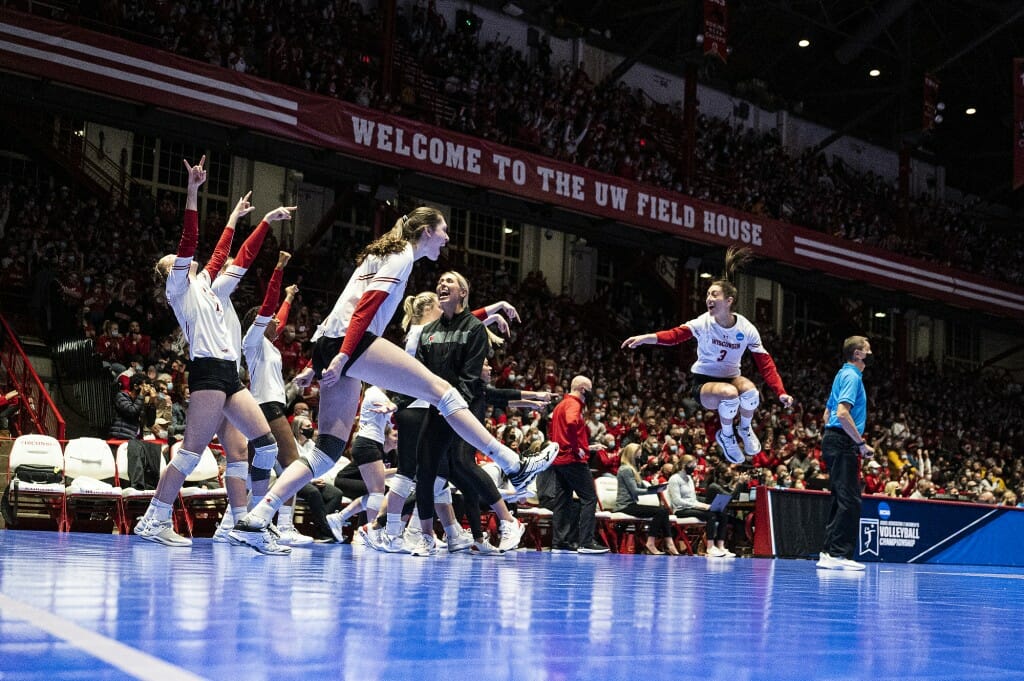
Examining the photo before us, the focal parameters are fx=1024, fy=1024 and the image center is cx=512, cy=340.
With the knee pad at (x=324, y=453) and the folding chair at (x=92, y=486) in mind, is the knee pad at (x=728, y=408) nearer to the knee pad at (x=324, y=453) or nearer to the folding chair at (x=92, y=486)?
the knee pad at (x=324, y=453)

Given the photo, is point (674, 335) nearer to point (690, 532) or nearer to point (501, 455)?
point (501, 455)

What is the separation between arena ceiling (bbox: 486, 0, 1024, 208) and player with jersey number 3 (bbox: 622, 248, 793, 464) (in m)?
17.7

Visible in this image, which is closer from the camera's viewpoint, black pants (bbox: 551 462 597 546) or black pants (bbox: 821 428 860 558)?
black pants (bbox: 821 428 860 558)

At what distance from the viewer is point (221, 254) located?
23.6 feet

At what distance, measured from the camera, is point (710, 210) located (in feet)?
79.9

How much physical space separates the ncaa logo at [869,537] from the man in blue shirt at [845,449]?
4969 millimetres

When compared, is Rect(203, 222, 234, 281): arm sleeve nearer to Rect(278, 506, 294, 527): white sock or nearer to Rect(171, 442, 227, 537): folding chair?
Rect(278, 506, 294, 527): white sock

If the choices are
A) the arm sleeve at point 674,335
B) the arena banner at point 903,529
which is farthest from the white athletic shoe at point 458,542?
the arena banner at point 903,529

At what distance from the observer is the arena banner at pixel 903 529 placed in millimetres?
14023

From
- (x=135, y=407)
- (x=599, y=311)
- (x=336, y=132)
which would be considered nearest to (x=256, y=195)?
(x=336, y=132)

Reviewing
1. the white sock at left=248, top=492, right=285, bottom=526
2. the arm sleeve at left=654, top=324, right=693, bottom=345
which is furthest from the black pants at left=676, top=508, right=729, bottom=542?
the white sock at left=248, top=492, right=285, bottom=526

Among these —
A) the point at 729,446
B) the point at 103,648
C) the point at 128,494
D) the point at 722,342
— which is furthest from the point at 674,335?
the point at 103,648

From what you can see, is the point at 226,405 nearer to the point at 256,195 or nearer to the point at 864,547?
the point at 864,547

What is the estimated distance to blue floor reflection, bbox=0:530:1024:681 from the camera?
2.25m
